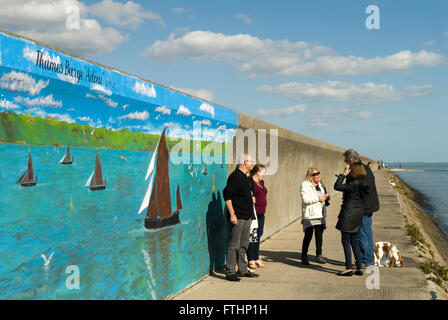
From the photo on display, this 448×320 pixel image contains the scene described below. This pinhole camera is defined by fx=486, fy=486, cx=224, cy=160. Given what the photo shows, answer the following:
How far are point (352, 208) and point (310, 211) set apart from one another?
0.98 meters

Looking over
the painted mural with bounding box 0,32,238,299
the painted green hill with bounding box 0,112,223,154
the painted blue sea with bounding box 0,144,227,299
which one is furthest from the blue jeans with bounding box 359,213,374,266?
the painted green hill with bounding box 0,112,223,154

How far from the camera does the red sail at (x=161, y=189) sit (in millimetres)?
5242

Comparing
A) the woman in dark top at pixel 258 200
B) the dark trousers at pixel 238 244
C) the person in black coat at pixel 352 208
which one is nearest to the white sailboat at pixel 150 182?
the dark trousers at pixel 238 244

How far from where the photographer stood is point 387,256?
7.54 metres

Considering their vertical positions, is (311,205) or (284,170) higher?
(284,170)

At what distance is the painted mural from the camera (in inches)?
130

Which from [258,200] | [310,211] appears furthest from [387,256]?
[258,200]

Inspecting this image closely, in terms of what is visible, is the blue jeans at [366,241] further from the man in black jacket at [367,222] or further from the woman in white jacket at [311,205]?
the woman in white jacket at [311,205]

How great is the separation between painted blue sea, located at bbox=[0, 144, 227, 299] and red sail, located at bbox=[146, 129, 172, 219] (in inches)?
6.6

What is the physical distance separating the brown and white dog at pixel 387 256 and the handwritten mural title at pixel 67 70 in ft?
17.2

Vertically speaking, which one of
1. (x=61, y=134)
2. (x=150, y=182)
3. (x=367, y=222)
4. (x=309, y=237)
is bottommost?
(x=309, y=237)

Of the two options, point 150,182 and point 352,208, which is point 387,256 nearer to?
point 352,208

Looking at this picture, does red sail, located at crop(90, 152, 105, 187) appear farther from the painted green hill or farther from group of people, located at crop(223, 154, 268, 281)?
group of people, located at crop(223, 154, 268, 281)
